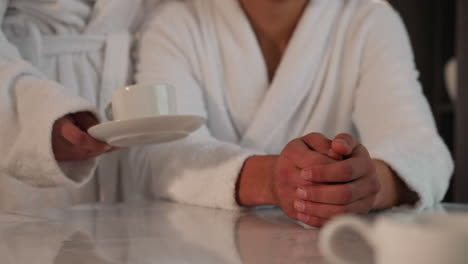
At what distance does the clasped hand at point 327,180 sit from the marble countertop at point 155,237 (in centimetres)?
3

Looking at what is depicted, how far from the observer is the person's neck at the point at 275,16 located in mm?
1223

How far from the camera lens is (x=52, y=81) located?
91cm

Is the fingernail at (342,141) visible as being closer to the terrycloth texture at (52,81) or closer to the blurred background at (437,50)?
the terrycloth texture at (52,81)

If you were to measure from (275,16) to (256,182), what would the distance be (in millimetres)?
521

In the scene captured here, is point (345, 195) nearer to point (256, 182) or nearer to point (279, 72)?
point (256, 182)

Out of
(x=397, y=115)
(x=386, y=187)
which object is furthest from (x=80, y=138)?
(x=397, y=115)

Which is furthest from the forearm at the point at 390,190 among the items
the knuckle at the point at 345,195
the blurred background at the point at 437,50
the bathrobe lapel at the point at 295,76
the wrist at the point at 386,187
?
the blurred background at the point at 437,50

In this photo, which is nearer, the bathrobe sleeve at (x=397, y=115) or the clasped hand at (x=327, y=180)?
the clasped hand at (x=327, y=180)

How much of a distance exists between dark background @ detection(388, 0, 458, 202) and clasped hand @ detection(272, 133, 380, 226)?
4.45 feet

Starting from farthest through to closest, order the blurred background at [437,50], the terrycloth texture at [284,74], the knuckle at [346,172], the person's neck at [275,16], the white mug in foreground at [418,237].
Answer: the blurred background at [437,50] → the person's neck at [275,16] → the terrycloth texture at [284,74] → the knuckle at [346,172] → the white mug in foreground at [418,237]

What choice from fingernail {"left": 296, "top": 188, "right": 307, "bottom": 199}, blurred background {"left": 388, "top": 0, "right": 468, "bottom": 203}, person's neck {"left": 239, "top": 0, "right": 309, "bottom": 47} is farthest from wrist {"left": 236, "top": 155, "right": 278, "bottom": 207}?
blurred background {"left": 388, "top": 0, "right": 468, "bottom": 203}

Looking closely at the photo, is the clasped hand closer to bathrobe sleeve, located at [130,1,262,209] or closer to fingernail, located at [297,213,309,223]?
fingernail, located at [297,213,309,223]

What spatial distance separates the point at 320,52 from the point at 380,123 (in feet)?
0.76

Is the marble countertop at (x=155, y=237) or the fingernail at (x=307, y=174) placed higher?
the fingernail at (x=307, y=174)
